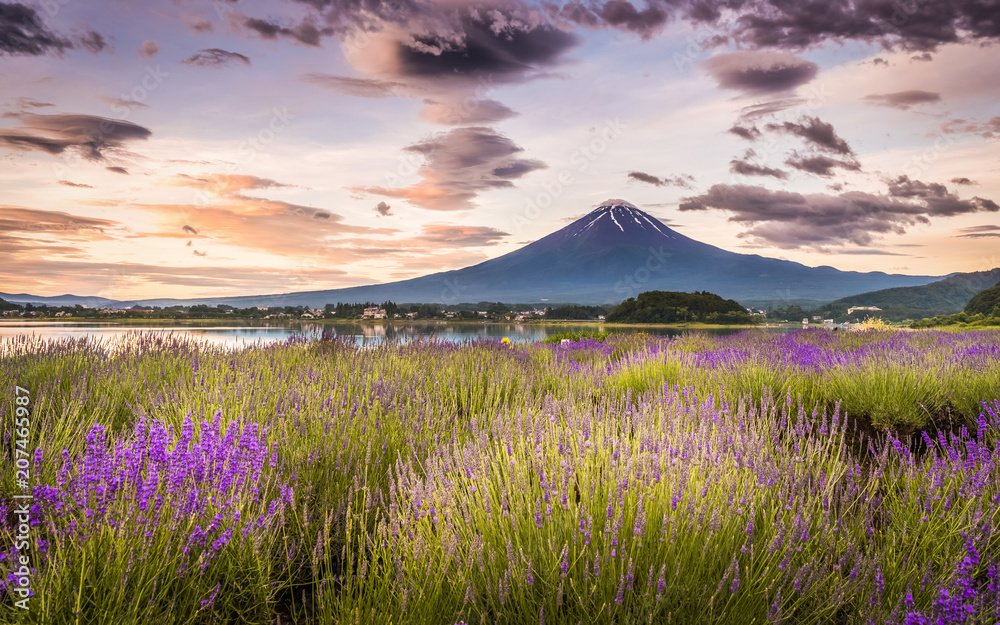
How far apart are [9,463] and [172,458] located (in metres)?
1.74

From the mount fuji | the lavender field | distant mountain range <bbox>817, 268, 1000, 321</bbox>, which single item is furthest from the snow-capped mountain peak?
the lavender field

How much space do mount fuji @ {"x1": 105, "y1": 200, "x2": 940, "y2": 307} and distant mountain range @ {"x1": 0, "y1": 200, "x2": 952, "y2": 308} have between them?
12.5 inches

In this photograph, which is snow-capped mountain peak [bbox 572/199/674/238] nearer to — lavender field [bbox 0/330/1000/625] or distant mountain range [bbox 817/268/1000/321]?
distant mountain range [bbox 817/268/1000/321]

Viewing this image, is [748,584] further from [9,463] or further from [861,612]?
[9,463]

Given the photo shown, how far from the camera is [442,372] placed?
5.88 meters

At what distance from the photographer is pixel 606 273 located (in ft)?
575

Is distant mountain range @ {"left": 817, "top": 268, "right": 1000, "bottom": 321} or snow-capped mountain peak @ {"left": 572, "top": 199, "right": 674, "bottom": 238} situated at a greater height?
snow-capped mountain peak @ {"left": 572, "top": 199, "right": 674, "bottom": 238}

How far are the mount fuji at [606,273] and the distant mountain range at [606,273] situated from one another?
0.32m

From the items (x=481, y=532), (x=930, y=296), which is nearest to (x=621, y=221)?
(x=930, y=296)

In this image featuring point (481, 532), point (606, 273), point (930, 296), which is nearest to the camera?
point (481, 532)

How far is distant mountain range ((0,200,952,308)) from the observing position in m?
169

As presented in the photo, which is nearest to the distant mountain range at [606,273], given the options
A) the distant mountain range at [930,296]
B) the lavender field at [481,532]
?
the distant mountain range at [930,296]

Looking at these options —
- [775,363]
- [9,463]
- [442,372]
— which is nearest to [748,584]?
[9,463]

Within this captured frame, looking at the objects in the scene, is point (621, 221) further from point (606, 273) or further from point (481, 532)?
point (481, 532)
